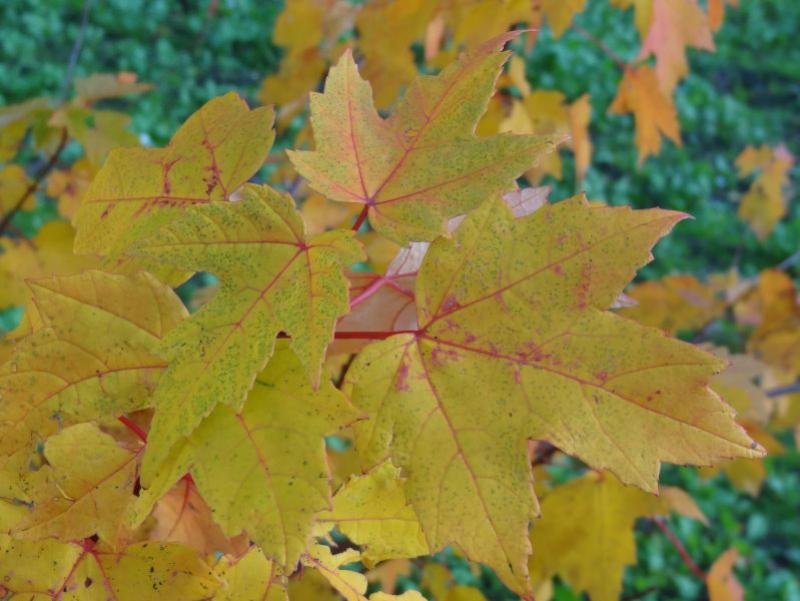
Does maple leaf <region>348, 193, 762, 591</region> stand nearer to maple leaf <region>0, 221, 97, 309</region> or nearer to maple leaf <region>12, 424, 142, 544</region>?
maple leaf <region>12, 424, 142, 544</region>

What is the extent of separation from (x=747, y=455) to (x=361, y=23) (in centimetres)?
169

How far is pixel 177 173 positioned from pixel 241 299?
0.76ft

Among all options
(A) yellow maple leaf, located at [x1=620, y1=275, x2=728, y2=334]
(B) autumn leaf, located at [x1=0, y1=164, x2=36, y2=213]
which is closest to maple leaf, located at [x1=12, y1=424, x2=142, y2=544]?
(B) autumn leaf, located at [x1=0, y1=164, x2=36, y2=213]

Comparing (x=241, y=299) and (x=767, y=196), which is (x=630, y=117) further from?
(x=241, y=299)

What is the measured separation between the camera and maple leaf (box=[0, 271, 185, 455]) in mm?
734

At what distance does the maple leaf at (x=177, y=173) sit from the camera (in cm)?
85

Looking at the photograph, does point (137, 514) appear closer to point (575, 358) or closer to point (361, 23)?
point (575, 358)

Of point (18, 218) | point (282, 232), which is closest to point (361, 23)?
point (282, 232)

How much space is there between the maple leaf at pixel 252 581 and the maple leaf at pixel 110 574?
18mm

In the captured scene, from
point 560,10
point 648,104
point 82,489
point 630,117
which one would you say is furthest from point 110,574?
point 630,117

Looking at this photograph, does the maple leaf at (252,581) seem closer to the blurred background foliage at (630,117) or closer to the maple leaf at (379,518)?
the maple leaf at (379,518)

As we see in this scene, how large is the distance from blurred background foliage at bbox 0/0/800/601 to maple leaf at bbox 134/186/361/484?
2.15 metres

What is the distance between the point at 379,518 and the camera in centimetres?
87

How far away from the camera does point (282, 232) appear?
0.74 m
